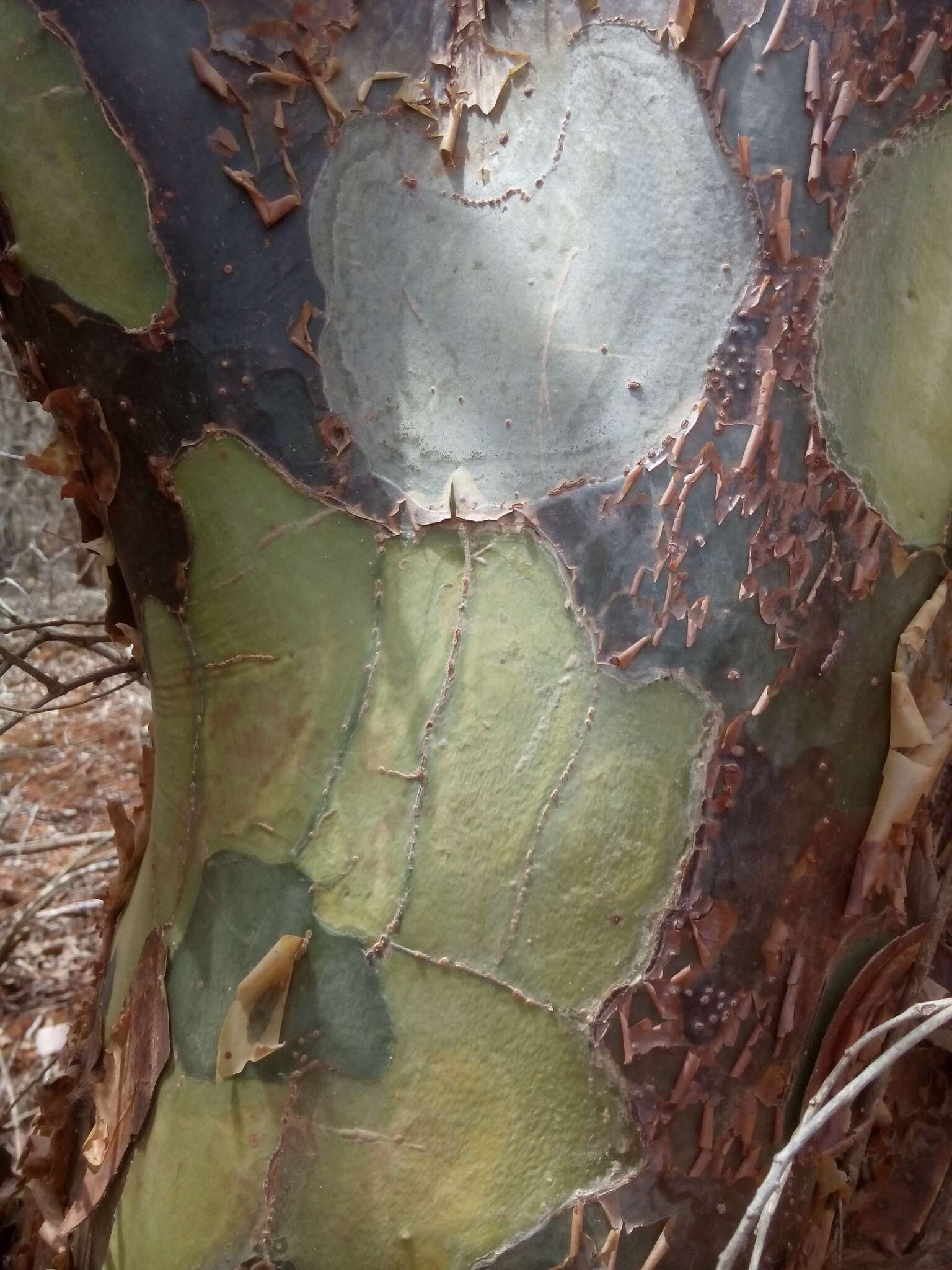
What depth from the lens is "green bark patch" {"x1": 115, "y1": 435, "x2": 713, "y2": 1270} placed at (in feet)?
2.93

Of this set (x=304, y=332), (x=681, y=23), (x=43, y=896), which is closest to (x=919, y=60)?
(x=681, y=23)

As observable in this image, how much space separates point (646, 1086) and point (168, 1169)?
1.50ft

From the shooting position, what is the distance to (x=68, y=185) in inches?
A: 38.6

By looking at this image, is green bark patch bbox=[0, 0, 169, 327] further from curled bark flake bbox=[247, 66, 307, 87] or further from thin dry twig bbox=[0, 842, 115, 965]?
thin dry twig bbox=[0, 842, 115, 965]

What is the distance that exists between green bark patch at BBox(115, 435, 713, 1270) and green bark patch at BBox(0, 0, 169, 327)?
357 millimetres

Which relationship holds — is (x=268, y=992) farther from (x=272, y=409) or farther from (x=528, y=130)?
(x=528, y=130)

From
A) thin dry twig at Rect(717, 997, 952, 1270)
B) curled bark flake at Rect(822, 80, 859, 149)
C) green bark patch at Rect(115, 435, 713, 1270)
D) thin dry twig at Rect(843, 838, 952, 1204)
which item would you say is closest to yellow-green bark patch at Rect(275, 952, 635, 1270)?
green bark patch at Rect(115, 435, 713, 1270)

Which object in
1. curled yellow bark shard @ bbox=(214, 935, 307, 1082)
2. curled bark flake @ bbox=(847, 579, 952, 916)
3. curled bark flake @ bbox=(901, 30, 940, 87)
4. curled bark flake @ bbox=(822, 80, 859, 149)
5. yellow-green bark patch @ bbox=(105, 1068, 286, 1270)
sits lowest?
yellow-green bark patch @ bbox=(105, 1068, 286, 1270)

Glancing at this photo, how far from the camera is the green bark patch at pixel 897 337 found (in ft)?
3.07

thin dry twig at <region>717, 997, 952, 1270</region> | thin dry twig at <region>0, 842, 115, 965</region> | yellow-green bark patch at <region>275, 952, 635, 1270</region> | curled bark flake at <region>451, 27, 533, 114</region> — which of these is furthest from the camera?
thin dry twig at <region>0, 842, 115, 965</region>

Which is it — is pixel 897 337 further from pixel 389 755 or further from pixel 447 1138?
pixel 447 1138

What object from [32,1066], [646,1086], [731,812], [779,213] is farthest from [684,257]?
[32,1066]

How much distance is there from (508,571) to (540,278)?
10.9 inches

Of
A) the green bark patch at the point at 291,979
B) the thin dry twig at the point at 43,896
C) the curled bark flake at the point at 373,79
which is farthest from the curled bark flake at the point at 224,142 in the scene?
the thin dry twig at the point at 43,896
